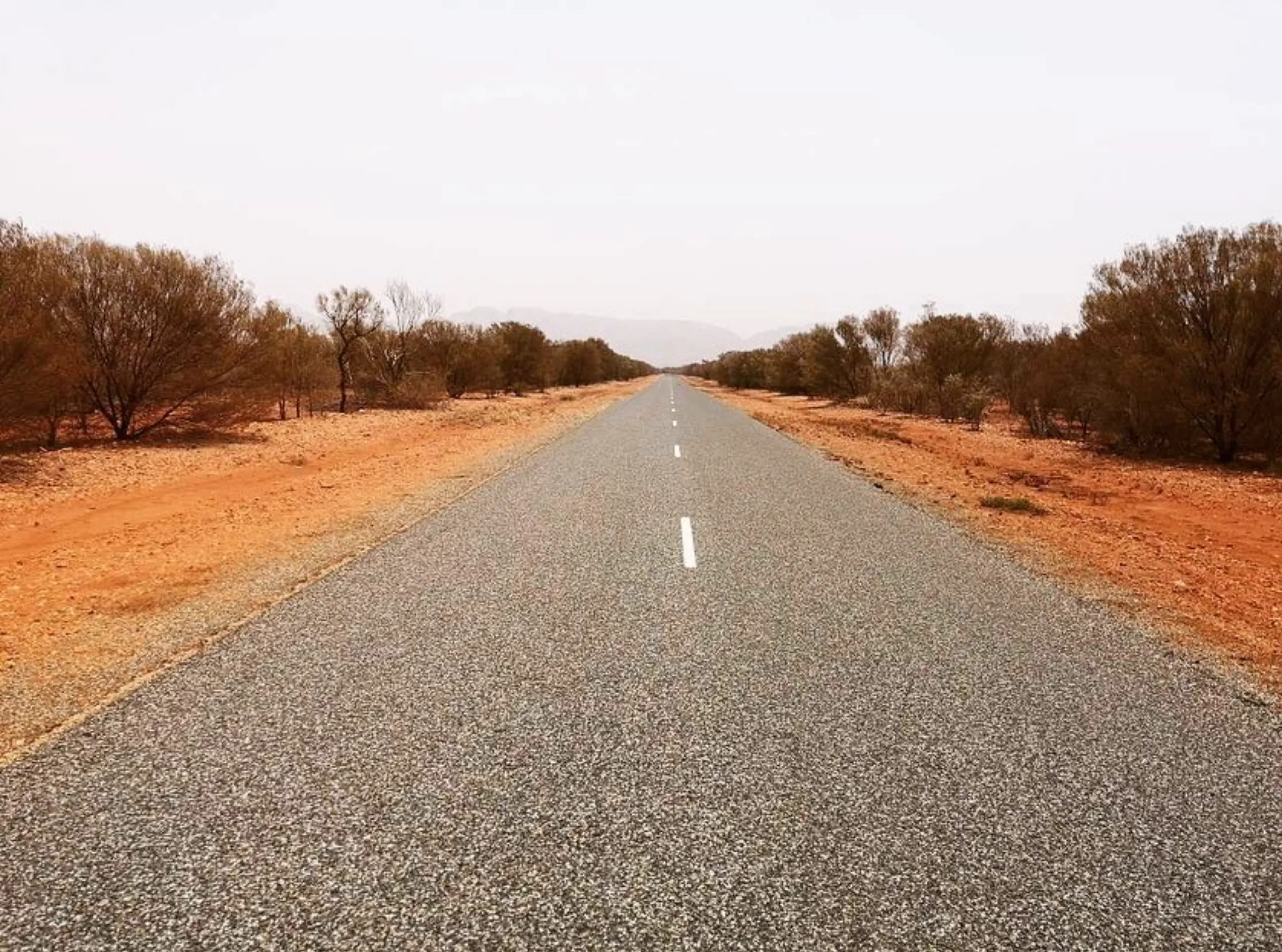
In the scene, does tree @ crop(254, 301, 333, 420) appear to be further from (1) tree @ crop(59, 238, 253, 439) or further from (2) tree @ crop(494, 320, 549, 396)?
(2) tree @ crop(494, 320, 549, 396)

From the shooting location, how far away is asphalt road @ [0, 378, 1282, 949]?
2.35m

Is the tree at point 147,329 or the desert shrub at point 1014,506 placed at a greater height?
the tree at point 147,329

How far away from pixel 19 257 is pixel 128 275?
336cm

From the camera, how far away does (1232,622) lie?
5.70 metres

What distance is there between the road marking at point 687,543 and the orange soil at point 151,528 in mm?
3516

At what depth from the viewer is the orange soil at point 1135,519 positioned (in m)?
5.98

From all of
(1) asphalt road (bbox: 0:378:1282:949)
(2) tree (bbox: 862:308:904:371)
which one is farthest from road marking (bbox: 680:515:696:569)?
(2) tree (bbox: 862:308:904:371)

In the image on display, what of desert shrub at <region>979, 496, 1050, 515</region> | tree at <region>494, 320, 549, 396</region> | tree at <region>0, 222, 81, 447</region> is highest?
tree at <region>494, 320, 549, 396</region>

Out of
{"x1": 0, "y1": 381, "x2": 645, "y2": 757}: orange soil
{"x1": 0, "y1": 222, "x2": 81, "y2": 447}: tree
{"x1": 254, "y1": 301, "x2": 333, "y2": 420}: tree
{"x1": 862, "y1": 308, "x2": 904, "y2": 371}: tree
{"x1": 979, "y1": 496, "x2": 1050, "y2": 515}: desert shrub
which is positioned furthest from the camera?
{"x1": 862, "y1": 308, "x2": 904, "y2": 371}: tree

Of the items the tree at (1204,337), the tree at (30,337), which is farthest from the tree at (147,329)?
the tree at (1204,337)

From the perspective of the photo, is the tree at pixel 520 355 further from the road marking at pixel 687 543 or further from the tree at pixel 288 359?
the road marking at pixel 687 543

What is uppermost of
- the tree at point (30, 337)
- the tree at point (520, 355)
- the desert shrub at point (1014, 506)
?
the tree at point (520, 355)

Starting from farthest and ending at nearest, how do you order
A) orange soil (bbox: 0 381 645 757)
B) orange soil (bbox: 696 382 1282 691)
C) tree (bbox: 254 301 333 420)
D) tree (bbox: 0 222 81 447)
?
tree (bbox: 254 301 333 420) → tree (bbox: 0 222 81 447) → orange soil (bbox: 696 382 1282 691) → orange soil (bbox: 0 381 645 757)

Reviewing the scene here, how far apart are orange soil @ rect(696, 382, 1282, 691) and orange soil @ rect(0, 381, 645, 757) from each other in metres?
7.44
